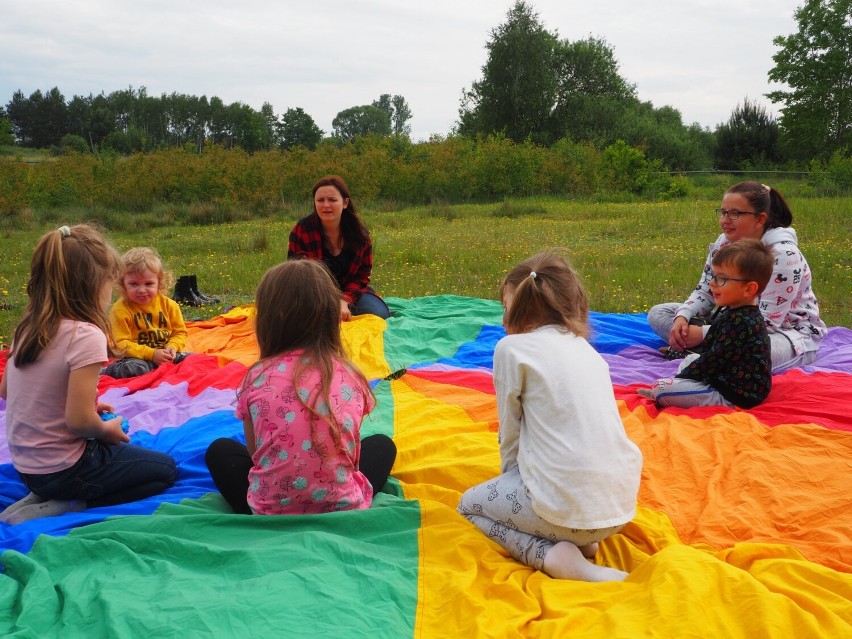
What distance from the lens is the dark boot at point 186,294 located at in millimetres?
7551

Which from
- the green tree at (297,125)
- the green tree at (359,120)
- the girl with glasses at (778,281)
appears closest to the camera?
the girl with glasses at (778,281)

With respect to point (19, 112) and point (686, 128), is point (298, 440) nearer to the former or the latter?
point (686, 128)

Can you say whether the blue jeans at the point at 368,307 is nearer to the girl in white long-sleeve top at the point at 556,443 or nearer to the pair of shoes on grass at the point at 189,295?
the pair of shoes on grass at the point at 189,295

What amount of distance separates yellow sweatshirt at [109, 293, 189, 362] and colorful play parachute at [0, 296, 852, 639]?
83 centimetres

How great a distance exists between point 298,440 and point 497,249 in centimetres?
856

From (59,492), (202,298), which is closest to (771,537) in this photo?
(59,492)

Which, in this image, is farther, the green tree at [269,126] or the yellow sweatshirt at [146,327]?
the green tree at [269,126]

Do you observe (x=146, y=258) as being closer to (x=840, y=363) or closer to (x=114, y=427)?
(x=114, y=427)

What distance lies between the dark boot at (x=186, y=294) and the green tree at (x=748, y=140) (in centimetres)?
3068

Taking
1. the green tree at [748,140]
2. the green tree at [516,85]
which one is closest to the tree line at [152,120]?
the green tree at [516,85]

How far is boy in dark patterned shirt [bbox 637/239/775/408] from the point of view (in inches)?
152

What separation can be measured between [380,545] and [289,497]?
40 cm

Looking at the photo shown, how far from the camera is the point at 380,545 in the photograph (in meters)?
2.61

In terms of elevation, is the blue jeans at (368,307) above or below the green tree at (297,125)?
below
